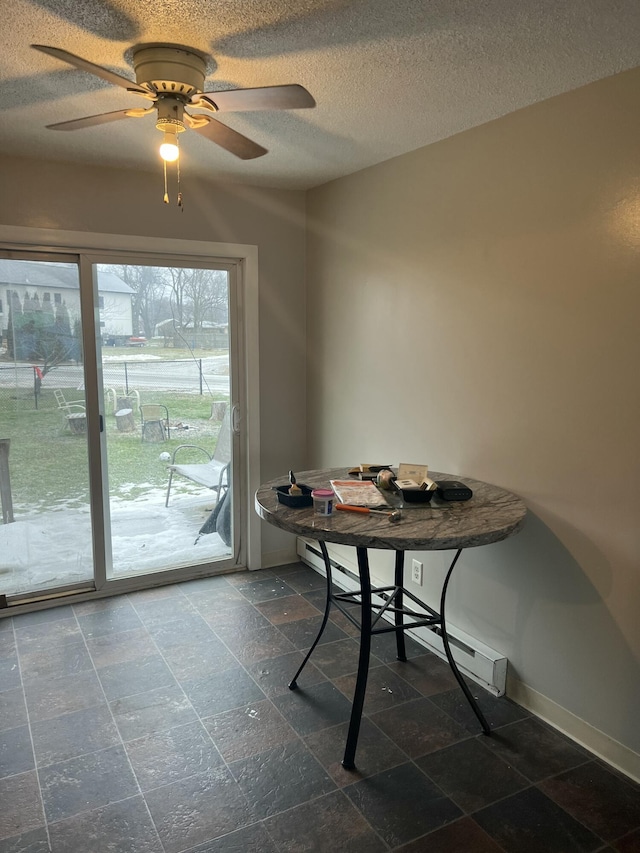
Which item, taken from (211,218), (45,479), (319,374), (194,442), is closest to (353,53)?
(211,218)

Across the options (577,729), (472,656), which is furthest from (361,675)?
(577,729)

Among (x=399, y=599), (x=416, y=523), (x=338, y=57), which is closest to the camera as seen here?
(x=338, y=57)

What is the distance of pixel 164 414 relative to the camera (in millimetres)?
3562

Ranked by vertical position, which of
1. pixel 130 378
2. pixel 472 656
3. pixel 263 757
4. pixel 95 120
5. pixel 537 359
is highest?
pixel 95 120

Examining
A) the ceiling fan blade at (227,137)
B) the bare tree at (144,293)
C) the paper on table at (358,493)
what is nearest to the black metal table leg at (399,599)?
the paper on table at (358,493)

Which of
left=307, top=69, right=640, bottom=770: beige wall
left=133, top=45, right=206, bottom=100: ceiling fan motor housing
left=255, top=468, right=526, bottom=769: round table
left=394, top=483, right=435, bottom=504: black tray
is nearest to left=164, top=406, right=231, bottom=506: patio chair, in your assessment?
left=307, top=69, right=640, bottom=770: beige wall

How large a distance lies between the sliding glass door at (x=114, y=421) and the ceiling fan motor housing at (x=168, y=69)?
61.9 inches

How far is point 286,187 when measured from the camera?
11.8ft

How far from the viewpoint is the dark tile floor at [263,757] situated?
1.80 m

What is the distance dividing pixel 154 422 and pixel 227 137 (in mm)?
1870

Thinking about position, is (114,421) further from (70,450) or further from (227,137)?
(227,137)

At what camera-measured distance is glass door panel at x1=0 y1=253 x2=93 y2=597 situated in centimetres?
314

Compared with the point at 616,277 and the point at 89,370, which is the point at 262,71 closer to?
the point at 616,277

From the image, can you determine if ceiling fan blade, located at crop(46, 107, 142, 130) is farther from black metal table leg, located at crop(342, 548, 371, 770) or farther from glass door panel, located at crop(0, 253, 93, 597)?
black metal table leg, located at crop(342, 548, 371, 770)
